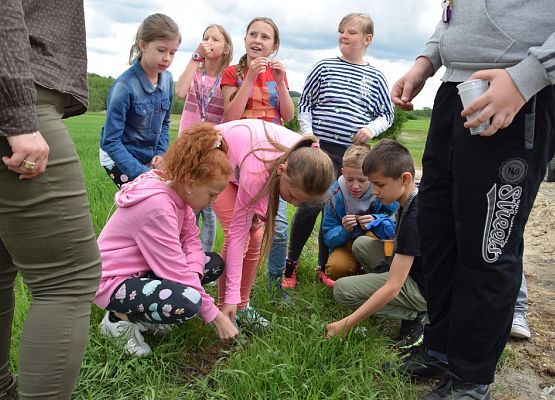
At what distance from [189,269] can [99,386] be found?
608 mm

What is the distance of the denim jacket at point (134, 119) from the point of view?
10.5 ft

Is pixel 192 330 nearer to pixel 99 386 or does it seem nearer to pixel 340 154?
pixel 99 386

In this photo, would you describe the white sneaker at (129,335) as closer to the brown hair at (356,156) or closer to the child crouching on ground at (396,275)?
the child crouching on ground at (396,275)

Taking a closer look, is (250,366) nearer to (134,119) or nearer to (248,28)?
(134,119)

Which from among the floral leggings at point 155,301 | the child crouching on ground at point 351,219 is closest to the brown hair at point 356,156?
the child crouching on ground at point 351,219

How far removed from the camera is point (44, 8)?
1501 mm

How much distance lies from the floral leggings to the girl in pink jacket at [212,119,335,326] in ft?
0.91

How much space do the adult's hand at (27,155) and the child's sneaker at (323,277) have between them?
223 centimetres

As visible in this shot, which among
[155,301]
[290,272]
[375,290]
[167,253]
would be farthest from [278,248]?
[155,301]

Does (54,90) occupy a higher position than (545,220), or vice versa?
(54,90)

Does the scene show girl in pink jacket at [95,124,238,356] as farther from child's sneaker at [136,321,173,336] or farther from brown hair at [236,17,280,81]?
brown hair at [236,17,280,81]

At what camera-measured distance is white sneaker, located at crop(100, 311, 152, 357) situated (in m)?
2.36

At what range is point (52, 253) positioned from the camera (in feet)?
4.98

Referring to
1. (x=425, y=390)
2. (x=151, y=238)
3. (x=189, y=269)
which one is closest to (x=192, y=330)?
(x=189, y=269)
